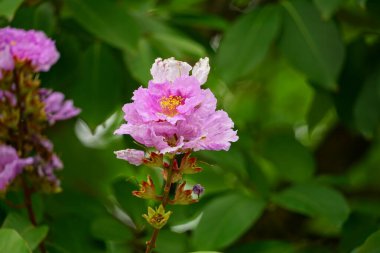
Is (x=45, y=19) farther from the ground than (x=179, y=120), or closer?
closer

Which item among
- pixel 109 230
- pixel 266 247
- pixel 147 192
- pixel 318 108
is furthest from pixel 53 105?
pixel 318 108

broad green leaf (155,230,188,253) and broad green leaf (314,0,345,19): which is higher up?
broad green leaf (314,0,345,19)

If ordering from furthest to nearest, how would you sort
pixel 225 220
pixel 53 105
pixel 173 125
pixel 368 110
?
pixel 368 110, pixel 225 220, pixel 53 105, pixel 173 125

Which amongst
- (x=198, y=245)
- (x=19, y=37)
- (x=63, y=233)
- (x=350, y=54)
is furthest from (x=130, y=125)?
(x=350, y=54)

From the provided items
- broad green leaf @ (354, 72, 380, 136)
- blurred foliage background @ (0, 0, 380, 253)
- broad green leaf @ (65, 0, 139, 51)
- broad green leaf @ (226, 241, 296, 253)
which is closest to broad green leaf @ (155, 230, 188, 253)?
blurred foliage background @ (0, 0, 380, 253)

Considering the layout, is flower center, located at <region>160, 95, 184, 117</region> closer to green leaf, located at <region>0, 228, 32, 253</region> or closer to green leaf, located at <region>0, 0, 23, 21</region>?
green leaf, located at <region>0, 228, 32, 253</region>

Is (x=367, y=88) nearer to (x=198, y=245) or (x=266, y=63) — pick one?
(x=198, y=245)

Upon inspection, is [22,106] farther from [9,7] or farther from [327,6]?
[327,6]

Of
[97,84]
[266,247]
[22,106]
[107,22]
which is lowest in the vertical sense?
[266,247]
